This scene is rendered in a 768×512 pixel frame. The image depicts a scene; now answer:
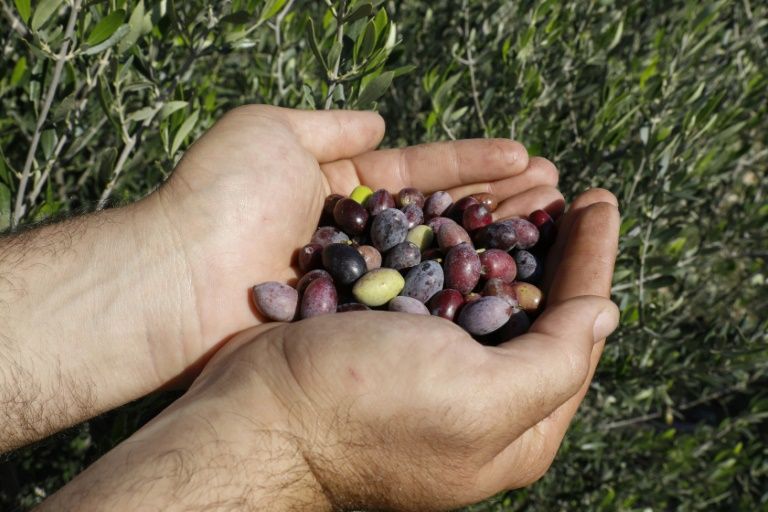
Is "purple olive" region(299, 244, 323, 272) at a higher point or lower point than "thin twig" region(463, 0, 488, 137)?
lower

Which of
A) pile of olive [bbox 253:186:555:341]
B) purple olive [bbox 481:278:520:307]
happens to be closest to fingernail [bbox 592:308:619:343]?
pile of olive [bbox 253:186:555:341]

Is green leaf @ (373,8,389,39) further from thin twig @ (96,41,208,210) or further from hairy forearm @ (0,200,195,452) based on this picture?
hairy forearm @ (0,200,195,452)

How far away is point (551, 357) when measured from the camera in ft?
5.80

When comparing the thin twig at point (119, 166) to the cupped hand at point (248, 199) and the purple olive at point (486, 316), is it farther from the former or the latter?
the purple olive at point (486, 316)

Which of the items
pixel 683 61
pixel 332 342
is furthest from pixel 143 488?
pixel 683 61

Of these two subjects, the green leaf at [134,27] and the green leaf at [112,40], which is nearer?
the green leaf at [112,40]

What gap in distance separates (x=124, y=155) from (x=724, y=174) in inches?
96.1

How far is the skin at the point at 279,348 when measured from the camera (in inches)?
67.9

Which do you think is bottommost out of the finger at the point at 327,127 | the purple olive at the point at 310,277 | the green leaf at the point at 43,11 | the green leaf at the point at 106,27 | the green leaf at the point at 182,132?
the purple olive at the point at 310,277

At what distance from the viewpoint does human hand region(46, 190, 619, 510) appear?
1.70 meters

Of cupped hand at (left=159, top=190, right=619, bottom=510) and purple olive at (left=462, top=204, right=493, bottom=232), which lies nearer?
cupped hand at (left=159, top=190, right=619, bottom=510)

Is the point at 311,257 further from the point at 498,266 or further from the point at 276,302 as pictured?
the point at 498,266

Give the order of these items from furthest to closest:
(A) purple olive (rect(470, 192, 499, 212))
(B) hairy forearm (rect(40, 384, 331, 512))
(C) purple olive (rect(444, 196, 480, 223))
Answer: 1. (A) purple olive (rect(470, 192, 499, 212))
2. (C) purple olive (rect(444, 196, 480, 223))
3. (B) hairy forearm (rect(40, 384, 331, 512))

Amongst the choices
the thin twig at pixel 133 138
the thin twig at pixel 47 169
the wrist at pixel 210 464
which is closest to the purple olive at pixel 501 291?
the wrist at pixel 210 464
